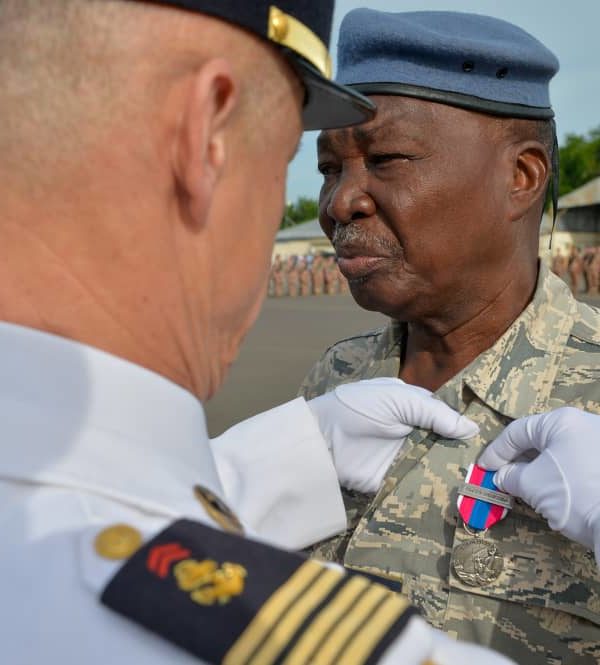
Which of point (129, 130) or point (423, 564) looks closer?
point (129, 130)

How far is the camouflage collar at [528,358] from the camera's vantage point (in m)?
1.85

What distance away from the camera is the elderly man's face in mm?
1879

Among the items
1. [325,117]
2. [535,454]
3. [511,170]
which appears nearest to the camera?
[325,117]

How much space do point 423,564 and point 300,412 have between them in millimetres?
570

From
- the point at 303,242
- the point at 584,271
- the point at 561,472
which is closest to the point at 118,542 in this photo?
the point at 561,472

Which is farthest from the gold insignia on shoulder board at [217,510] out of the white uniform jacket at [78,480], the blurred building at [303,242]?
the blurred building at [303,242]

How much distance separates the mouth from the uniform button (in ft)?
4.50

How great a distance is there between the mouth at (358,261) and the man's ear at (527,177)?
0.39 meters

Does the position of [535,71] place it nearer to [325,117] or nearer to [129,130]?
[325,117]

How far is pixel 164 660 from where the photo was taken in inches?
25.0

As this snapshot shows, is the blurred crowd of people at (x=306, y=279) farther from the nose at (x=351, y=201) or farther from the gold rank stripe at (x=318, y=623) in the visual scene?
the gold rank stripe at (x=318, y=623)

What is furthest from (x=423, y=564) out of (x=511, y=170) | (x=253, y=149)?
(x=253, y=149)

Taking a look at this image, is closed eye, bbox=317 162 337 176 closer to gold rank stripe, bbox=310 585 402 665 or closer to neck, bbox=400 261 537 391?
neck, bbox=400 261 537 391

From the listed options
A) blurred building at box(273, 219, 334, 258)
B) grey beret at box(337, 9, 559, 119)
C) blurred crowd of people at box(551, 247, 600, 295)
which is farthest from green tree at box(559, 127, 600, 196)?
grey beret at box(337, 9, 559, 119)
